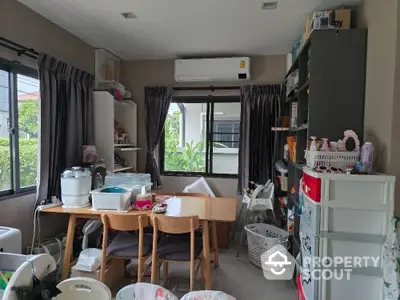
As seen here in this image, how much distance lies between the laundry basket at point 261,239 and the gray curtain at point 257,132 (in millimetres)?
645

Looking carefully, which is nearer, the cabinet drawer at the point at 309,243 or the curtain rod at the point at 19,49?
the cabinet drawer at the point at 309,243

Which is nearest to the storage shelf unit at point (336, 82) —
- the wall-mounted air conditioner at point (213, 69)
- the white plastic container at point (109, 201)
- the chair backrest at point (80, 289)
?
the wall-mounted air conditioner at point (213, 69)

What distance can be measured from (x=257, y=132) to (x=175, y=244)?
1883 millimetres

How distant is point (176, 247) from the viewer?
7.16 feet

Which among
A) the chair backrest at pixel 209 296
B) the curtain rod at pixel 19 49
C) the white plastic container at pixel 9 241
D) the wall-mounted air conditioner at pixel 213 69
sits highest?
the wall-mounted air conditioner at pixel 213 69

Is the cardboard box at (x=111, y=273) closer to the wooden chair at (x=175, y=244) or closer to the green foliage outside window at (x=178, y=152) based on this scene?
the wooden chair at (x=175, y=244)

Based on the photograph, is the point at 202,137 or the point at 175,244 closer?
the point at 175,244

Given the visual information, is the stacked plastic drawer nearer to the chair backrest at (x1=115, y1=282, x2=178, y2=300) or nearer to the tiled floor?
the tiled floor

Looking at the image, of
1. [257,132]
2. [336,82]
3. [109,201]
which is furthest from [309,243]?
[257,132]

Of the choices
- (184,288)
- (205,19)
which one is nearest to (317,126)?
(205,19)

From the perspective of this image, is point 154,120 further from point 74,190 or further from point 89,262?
point 89,262

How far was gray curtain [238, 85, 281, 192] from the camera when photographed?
11.2ft

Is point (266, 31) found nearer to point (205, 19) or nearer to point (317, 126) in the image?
point (205, 19)

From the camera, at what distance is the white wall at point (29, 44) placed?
2135mm
